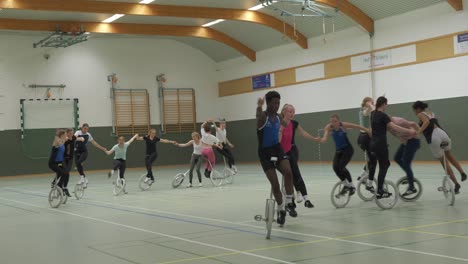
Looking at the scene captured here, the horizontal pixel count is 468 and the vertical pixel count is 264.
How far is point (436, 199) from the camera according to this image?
11.3 meters

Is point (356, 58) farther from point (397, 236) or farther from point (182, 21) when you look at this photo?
point (397, 236)

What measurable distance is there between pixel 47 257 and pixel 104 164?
26.1 m

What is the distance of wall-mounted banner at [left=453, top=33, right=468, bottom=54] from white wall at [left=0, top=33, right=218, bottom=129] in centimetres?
1731

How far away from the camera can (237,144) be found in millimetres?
35531

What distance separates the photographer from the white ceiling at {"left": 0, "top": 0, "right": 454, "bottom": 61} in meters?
25.0

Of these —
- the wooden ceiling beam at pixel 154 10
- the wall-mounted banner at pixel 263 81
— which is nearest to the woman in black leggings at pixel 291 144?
the wooden ceiling beam at pixel 154 10

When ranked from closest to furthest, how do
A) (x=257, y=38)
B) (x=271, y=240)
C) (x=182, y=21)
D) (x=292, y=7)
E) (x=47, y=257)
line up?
(x=47, y=257), (x=271, y=240), (x=292, y=7), (x=182, y=21), (x=257, y=38)

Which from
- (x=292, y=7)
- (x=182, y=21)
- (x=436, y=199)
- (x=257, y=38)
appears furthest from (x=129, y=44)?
(x=436, y=199)

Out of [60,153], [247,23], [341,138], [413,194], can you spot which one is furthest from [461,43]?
[60,153]

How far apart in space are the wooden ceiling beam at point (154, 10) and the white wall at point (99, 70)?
752cm

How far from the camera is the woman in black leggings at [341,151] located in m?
10.8

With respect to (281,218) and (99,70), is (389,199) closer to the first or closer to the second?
(281,218)

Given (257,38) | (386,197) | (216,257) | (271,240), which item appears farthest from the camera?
(257,38)

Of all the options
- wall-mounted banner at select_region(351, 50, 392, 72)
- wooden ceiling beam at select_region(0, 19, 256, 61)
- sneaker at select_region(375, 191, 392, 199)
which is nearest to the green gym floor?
sneaker at select_region(375, 191, 392, 199)
